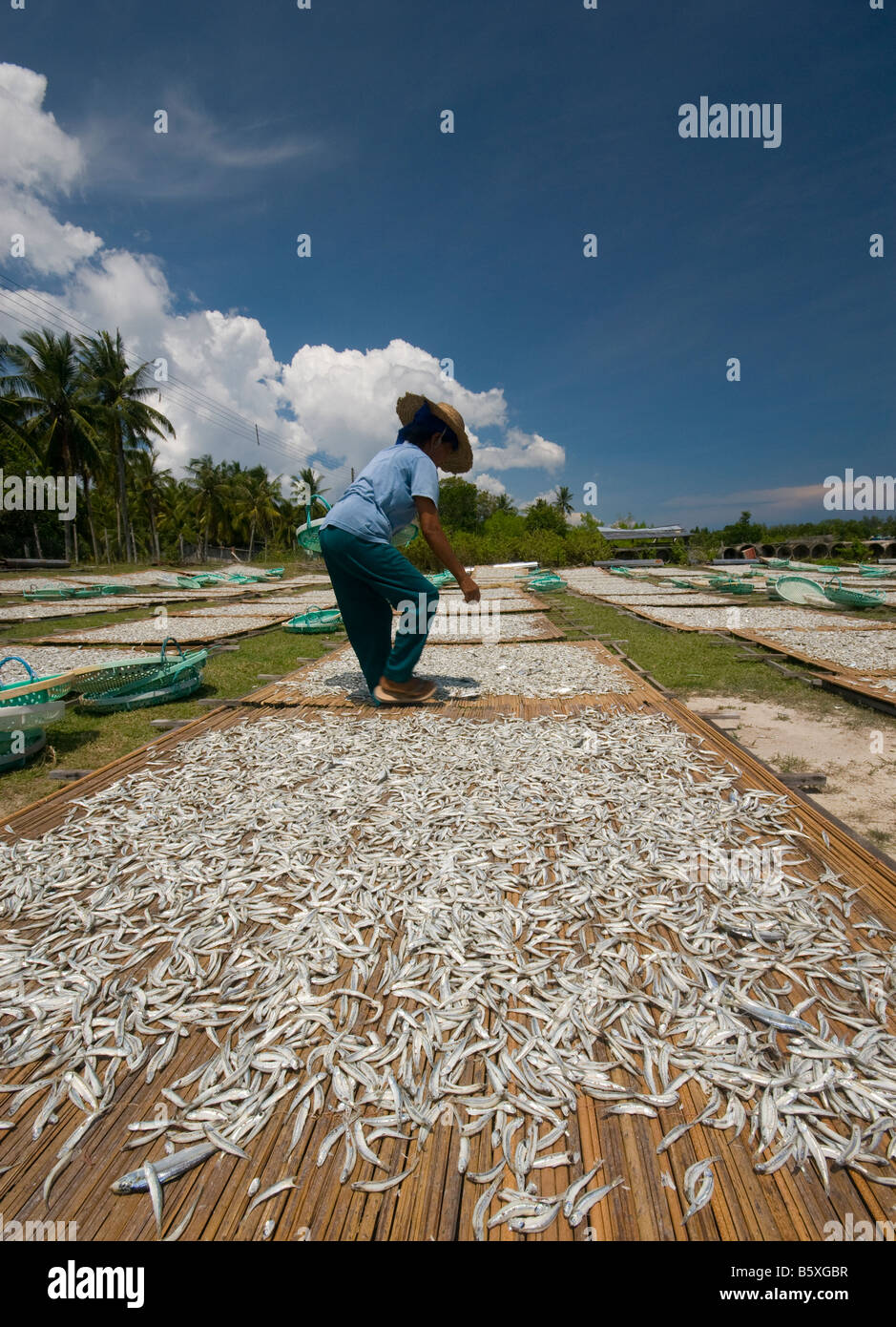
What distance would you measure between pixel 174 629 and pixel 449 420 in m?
9.02

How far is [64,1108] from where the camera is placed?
4.85 feet

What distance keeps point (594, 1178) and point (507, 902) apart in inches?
38.9

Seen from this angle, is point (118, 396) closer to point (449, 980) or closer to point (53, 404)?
point (53, 404)

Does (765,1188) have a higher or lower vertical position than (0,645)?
lower

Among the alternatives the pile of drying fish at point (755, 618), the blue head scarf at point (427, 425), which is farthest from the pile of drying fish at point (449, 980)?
the pile of drying fish at point (755, 618)

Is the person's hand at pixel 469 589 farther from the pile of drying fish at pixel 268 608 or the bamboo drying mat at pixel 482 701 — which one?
the pile of drying fish at pixel 268 608

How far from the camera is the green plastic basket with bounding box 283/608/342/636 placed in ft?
36.1

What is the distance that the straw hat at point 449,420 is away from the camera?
478 cm

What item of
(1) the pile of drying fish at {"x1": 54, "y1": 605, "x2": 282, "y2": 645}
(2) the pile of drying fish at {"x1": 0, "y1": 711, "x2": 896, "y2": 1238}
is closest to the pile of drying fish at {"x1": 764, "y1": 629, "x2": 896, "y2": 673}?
(2) the pile of drying fish at {"x1": 0, "y1": 711, "x2": 896, "y2": 1238}

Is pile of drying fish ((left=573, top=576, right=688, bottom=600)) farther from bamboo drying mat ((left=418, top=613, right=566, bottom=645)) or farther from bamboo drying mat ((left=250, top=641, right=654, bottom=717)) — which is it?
bamboo drying mat ((left=250, top=641, right=654, bottom=717))

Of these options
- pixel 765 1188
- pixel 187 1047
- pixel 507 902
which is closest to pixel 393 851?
pixel 507 902

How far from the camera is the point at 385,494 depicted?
4613mm
